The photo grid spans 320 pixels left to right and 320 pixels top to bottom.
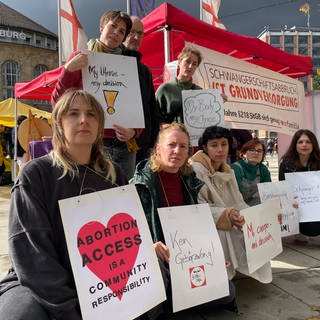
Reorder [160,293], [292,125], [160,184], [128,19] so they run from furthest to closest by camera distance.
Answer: [292,125]
[128,19]
[160,184]
[160,293]

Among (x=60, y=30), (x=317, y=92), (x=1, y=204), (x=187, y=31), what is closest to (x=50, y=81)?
(x=60, y=30)

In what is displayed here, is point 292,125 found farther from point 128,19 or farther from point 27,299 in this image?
point 27,299

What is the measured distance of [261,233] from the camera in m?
2.81

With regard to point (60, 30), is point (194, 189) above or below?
below

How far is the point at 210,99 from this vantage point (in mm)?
3596

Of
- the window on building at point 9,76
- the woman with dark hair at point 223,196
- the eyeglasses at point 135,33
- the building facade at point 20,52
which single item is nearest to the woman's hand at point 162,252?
the woman with dark hair at point 223,196

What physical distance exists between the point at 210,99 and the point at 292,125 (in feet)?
8.04

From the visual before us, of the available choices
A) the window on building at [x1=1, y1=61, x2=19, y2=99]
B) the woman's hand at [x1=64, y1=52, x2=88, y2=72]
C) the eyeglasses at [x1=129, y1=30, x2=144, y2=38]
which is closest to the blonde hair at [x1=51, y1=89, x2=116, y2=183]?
the woman's hand at [x1=64, y1=52, x2=88, y2=72]

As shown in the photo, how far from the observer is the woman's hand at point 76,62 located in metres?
2.43

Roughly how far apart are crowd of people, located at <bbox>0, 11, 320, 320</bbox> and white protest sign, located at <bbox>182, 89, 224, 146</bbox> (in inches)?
3.3

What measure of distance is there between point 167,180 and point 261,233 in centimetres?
88

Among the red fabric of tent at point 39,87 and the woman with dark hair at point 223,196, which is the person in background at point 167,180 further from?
the red fabric of tent at point 39,87

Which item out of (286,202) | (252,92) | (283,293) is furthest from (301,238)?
(252,92)

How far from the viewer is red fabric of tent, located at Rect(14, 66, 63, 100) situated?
22.8 feet
